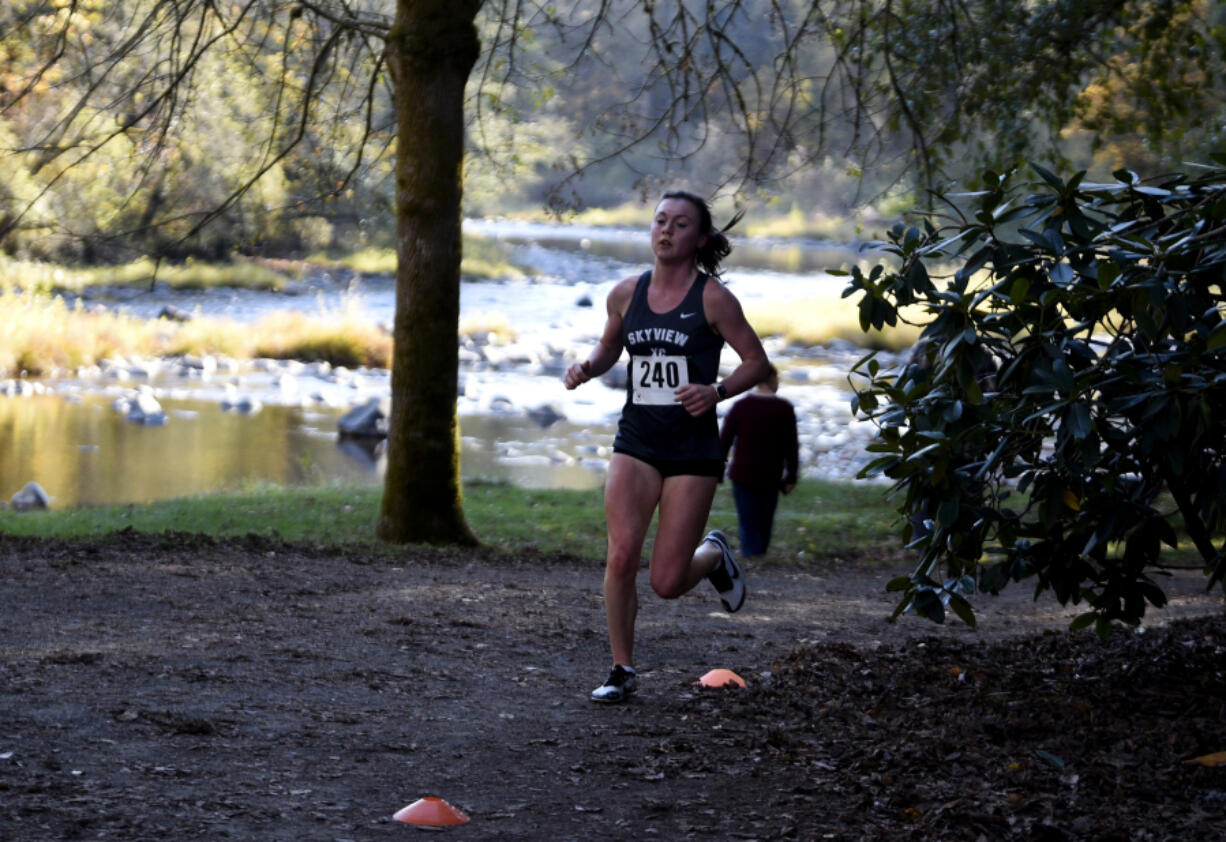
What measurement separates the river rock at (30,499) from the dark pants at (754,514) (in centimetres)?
843

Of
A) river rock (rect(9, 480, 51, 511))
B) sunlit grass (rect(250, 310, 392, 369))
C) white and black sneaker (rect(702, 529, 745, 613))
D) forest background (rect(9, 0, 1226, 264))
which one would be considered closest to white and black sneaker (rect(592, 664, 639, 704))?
white and black sneaker (rect(702, 529, 745, 613))

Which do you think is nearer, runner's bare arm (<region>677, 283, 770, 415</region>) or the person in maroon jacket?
runner's bare arm (<region>677, 283, 770, 415</region>)

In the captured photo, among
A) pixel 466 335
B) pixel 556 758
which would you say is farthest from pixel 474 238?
pixel 556 758

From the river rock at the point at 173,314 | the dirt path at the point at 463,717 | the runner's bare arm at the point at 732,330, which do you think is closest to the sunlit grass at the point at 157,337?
the river rock at the point at 173,314

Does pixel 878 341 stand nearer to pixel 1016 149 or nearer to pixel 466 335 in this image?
pixel 466 335

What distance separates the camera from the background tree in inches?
161

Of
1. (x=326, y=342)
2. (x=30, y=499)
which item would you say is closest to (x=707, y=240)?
(x=30, y=499)

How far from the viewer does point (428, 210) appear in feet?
32.9

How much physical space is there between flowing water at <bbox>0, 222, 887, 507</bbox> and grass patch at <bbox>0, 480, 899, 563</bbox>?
2.74 metres

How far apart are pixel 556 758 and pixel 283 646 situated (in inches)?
81.2

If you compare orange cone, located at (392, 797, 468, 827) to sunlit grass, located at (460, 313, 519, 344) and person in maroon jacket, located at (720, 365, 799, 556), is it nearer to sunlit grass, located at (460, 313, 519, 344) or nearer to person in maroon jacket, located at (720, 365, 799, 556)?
person in maroon jacket, located at (720, 365, 799, 556)

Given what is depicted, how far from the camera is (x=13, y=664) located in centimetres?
567

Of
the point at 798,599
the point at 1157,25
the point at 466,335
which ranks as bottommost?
the point at 798,599

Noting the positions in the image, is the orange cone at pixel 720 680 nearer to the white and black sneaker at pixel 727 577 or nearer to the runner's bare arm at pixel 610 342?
the white and black sneaker at pixel 727 577
